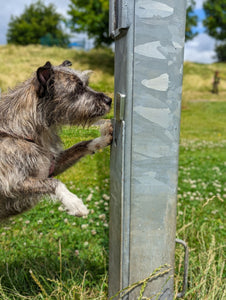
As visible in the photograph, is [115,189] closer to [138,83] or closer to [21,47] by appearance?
[138,83]

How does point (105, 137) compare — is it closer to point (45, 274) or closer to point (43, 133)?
point (43, 133)

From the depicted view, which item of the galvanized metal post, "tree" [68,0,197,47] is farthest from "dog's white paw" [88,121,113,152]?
"tree" [68,0,197,47]

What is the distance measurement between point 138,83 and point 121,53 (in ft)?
0.79

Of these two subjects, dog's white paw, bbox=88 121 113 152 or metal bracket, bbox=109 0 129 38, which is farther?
dog's white paw, bbox=88 121 113 152

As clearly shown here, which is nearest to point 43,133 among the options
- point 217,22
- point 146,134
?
point 146,134

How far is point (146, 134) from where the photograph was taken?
2.11 meters

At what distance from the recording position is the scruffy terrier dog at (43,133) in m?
2.59

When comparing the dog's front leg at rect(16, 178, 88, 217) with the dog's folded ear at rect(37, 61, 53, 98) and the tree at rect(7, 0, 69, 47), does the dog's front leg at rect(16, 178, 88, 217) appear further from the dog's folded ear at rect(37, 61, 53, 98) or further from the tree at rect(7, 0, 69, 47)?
the tree at rect(7, 0, 69, 47)

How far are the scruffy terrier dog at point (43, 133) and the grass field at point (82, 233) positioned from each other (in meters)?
0.12

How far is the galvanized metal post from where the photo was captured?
→ 1.98 metres

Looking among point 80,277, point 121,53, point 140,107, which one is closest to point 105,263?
point 80,277

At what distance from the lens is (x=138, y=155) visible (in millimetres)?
2125

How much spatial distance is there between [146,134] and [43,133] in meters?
1.04

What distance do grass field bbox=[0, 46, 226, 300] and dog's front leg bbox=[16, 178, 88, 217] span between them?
149 millimetres
